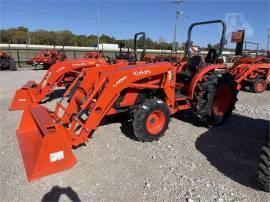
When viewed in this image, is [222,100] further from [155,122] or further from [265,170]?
[265,170]

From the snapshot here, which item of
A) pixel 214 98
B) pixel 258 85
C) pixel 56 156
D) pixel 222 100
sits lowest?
pixel 56 156

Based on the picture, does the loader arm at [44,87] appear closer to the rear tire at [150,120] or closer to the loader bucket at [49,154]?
the loader bucket at [49,154]

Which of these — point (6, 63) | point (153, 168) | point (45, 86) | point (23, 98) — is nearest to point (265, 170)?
point (153, 168)

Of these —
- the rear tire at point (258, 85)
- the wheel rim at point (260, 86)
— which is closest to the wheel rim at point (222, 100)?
the rear tire at point (258, 85)

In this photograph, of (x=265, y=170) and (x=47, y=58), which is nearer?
(x=265, y=170)

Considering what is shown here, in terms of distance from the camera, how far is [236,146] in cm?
450

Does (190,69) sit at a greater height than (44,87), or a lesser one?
greater

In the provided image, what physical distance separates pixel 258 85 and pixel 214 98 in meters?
5.28

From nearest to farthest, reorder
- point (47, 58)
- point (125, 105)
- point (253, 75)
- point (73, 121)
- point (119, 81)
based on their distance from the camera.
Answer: point (73, 121) < point (119, 81) < point (125, 105) < point (253, 75) < point (47, 58)

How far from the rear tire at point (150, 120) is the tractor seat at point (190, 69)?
1.21 meters

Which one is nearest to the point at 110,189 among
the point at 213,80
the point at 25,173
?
the point at 25,173

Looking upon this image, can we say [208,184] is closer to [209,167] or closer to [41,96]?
[209,167]

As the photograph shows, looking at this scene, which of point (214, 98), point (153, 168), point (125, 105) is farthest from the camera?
point (214, 98)

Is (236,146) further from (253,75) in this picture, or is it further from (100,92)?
(253,75)
